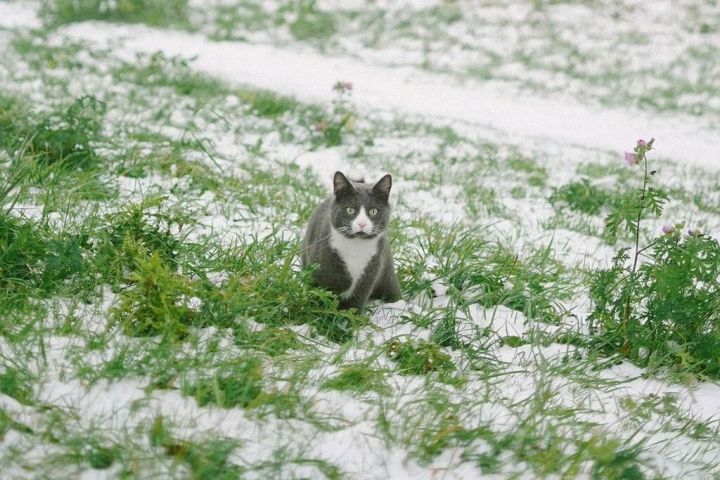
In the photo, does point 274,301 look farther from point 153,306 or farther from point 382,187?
point 382,187

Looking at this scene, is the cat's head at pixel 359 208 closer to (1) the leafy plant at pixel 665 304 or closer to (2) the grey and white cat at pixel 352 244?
(2) the grey and white cat at pixel 352 244

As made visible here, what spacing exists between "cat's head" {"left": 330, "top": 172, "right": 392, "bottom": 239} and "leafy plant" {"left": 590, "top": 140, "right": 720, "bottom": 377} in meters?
1.25

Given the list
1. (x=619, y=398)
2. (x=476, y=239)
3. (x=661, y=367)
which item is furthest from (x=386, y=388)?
(x=476, y=239)

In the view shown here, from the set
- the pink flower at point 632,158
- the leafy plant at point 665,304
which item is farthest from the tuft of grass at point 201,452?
the pink flower at point 632,158

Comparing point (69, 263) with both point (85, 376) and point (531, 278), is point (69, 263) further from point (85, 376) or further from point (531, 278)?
point (531, 278)

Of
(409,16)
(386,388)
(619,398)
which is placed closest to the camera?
(386,388)

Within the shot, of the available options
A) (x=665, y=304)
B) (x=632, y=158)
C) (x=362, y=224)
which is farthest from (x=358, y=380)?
(x=632, y=158)

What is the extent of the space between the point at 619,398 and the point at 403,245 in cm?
192

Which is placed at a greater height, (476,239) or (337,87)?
(337,87)

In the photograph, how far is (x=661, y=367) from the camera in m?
3.37

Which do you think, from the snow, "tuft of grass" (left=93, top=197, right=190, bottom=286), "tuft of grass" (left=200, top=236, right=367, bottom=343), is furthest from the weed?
the snow

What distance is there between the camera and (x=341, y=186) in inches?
144

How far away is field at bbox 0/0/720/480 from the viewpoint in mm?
2459

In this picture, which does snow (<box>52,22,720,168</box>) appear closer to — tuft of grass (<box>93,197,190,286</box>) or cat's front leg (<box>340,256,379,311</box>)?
tuft of grass (<box>93,197,190,286</box>)
